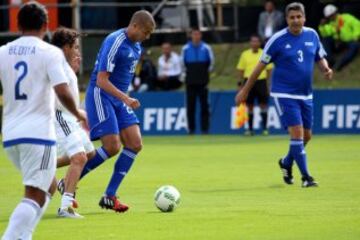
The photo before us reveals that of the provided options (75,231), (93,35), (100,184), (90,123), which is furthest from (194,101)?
(75,231)

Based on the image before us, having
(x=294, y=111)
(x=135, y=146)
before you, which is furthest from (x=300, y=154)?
(x=135, y=146)

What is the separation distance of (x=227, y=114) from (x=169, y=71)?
2.80 m

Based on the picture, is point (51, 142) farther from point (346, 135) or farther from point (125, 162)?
point (346, 135)

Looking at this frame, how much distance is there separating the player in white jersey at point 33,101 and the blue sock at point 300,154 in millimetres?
7313

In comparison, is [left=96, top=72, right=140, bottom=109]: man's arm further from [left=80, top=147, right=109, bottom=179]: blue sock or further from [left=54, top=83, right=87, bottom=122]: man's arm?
[left=54, top=83, right=87, bottom=122]: man's arm

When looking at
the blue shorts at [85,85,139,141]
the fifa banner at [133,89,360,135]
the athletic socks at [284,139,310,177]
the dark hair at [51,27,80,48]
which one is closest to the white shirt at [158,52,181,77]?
the fifa banner at [133,89,360,135]

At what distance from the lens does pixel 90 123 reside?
14.1m

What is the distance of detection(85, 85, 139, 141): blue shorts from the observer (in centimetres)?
1383

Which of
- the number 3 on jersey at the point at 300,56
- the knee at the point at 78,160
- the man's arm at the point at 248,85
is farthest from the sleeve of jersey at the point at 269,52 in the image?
the knee at the point at 78,160

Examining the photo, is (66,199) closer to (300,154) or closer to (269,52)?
(300,154)

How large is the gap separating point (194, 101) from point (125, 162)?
56.1 feet

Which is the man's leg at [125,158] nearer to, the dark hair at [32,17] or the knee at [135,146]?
the knee at [135,146]

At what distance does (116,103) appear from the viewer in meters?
14.0

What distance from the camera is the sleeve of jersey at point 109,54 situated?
1370cm
